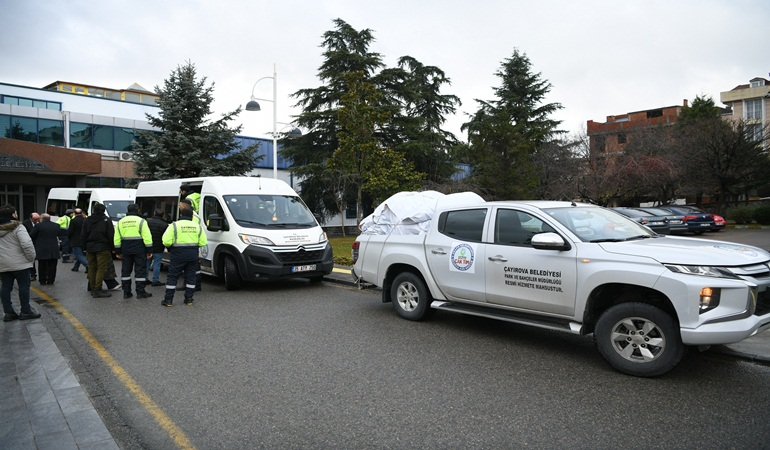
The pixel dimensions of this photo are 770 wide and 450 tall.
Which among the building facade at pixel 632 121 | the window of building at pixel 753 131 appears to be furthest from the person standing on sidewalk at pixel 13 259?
the building facade at pixel 632 121

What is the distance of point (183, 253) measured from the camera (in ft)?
28.8

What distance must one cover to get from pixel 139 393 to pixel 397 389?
239 cm

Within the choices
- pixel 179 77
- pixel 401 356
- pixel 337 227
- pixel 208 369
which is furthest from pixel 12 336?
pixel 337 227

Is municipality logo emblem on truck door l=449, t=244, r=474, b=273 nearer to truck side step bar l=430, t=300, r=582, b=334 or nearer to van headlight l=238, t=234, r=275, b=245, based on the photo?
truck side step bar l=430, t=300, r=582, b=334

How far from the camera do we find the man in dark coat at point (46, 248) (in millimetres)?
11680

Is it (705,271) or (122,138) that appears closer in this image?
(705,271)

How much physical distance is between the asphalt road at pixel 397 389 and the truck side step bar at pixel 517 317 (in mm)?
352

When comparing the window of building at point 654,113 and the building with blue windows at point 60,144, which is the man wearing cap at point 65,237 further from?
the window of building at point 654,113

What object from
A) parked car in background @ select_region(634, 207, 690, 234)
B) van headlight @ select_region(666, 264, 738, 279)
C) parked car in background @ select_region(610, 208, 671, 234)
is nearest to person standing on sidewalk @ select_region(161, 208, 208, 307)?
van headlight @ select_region(666, 264, 738, 279)

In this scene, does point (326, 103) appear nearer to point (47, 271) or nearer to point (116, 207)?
point (116, 207)

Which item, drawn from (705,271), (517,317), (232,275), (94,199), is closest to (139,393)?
(517,317)

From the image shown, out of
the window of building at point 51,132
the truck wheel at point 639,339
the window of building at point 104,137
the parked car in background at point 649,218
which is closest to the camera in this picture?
the truck wheel at point 639,339

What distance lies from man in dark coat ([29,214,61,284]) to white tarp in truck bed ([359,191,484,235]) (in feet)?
26.9

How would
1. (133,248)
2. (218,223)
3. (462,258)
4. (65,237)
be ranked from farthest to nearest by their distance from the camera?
(65,237) → (218,223) → (133,248) → (462,258)
